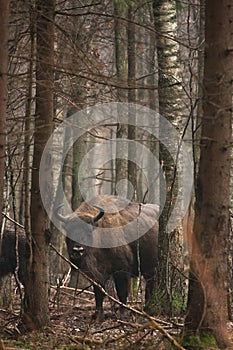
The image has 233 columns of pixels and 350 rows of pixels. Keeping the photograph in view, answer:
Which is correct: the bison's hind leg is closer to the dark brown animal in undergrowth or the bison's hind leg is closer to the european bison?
the dark brown animal in undergrowth

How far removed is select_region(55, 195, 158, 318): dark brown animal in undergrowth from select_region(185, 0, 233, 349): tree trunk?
6.17 metres

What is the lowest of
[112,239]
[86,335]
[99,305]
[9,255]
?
[99,305]

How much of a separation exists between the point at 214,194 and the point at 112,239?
7.23 metres

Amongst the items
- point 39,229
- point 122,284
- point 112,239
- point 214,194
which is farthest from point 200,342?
point 112,239

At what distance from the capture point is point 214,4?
7359 mm

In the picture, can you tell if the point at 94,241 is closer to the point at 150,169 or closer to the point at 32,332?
the point at 32,332

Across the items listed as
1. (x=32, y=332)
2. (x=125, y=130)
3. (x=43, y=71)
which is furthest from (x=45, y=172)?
(x=125, y=130)

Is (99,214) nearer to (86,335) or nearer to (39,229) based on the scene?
(39,229)

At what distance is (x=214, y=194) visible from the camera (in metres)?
7.20

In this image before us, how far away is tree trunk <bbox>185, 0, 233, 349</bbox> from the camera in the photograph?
7121mm

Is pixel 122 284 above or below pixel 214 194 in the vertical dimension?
below

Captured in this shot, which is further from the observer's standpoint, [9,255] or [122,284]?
[122,284]

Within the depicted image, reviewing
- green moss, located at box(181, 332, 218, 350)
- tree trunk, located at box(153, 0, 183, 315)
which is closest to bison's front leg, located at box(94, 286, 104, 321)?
tree trunk, located at box(153, 0, 183, 315)

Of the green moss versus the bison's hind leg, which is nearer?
the green moss
